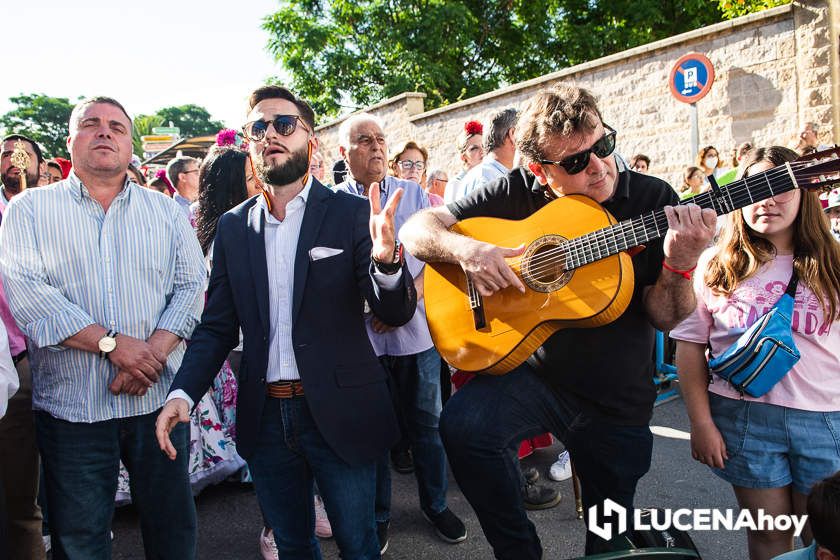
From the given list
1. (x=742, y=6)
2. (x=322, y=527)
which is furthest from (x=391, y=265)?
(x=742, y=6)

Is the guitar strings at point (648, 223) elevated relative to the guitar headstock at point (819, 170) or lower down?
lower down

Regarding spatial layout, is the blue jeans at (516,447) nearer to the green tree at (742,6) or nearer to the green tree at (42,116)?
the green tree at (742,6)

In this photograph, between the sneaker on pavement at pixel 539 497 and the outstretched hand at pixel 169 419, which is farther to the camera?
the sneaker on pavement at pixel 539 497

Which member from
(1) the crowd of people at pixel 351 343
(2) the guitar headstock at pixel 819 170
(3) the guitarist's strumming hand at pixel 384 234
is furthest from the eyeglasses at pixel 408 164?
(2) the guitar headstock at pixel 819 170

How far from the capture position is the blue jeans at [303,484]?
7.16ft

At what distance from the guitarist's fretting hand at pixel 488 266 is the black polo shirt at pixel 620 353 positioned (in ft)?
0.90

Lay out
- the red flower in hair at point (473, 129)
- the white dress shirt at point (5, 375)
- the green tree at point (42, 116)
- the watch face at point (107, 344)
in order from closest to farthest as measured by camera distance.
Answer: the white dress shirt at point (5, 375), the watch face at point (107, 344), the red flower in hair at point (473, 129), the green tree at point (42, 116)

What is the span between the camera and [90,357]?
2465 millimetres

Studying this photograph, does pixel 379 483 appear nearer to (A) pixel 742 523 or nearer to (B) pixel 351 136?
(A) pixel 742 523

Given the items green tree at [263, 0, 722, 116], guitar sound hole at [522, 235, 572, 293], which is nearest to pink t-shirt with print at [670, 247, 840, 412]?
guitar sound hole at [522, 235, 572, 293]

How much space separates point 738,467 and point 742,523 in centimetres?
23

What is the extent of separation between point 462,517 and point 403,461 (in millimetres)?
895

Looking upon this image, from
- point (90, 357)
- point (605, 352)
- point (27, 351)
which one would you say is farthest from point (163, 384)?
point (605, 352)

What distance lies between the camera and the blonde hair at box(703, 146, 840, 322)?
2207 millimetres
